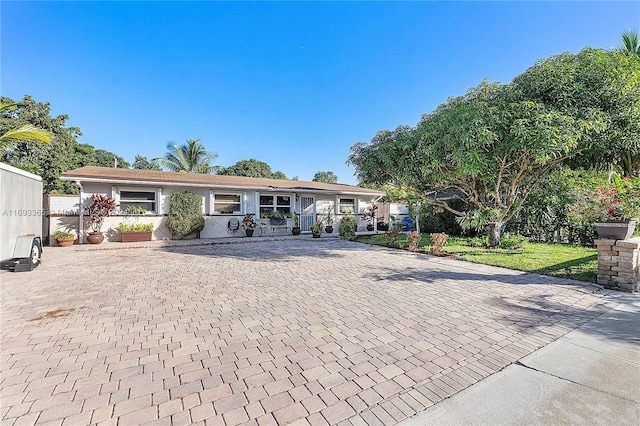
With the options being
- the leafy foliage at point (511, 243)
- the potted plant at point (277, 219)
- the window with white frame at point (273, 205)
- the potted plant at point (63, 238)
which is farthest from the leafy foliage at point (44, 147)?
the leafy foliage at point (511, 243)

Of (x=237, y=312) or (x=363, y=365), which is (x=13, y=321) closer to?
(x=237, y=312)

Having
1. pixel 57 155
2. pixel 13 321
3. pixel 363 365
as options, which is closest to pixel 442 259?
pixel 363 365

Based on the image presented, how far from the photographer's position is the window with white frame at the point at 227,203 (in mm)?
14508

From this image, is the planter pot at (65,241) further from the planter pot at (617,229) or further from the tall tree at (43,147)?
the planter pot at (617,229)

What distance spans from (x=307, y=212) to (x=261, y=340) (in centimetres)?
1410

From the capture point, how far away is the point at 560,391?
2.25 m

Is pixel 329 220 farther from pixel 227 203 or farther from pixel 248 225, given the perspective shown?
pixel 227 203

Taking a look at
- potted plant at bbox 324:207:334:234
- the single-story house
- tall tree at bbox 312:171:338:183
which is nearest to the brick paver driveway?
the single-story house

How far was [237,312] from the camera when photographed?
413cm

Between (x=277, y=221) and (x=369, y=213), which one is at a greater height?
(x=369, y=213)

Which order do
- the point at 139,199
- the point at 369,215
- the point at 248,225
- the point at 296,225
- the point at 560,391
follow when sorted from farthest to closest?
1. the point at 369,215
2. the point at 296,225
3. the point at 248,225
4. the point at 139,199
5. the point at 560,391

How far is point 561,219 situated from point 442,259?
702cm

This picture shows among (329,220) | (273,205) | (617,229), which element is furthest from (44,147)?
(617,229)

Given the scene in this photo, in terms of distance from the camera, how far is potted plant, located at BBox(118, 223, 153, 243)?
11.9 meters
